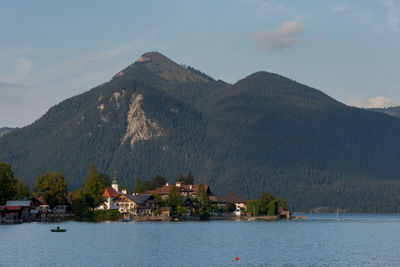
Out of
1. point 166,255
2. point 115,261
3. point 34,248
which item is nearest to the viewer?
point 115,261

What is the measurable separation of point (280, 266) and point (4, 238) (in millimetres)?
65163

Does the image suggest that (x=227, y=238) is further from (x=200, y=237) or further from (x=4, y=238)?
(x=4, y=238)

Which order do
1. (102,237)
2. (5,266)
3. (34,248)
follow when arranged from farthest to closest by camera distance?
(102,237) < (34,248) < (5,266)

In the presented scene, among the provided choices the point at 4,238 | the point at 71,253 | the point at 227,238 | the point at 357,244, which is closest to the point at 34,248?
the point at 71,253

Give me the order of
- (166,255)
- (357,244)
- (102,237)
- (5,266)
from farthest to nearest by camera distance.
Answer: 1. (102,237)
2. (357,244)
3. (166,255)
4. (5,266)

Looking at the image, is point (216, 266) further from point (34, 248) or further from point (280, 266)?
point (34, 248)

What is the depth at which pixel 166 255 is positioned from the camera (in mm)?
109188

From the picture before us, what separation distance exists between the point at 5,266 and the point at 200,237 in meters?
64.9

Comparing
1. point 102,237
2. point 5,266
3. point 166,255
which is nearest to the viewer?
point 5,266

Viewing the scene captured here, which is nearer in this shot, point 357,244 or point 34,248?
point 34,248

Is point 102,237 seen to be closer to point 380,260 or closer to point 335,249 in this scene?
point 335,249

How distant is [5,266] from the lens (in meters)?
92.0

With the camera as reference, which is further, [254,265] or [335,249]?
[335,249]

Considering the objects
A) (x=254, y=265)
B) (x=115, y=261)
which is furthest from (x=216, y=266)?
(x=115, y=261)
